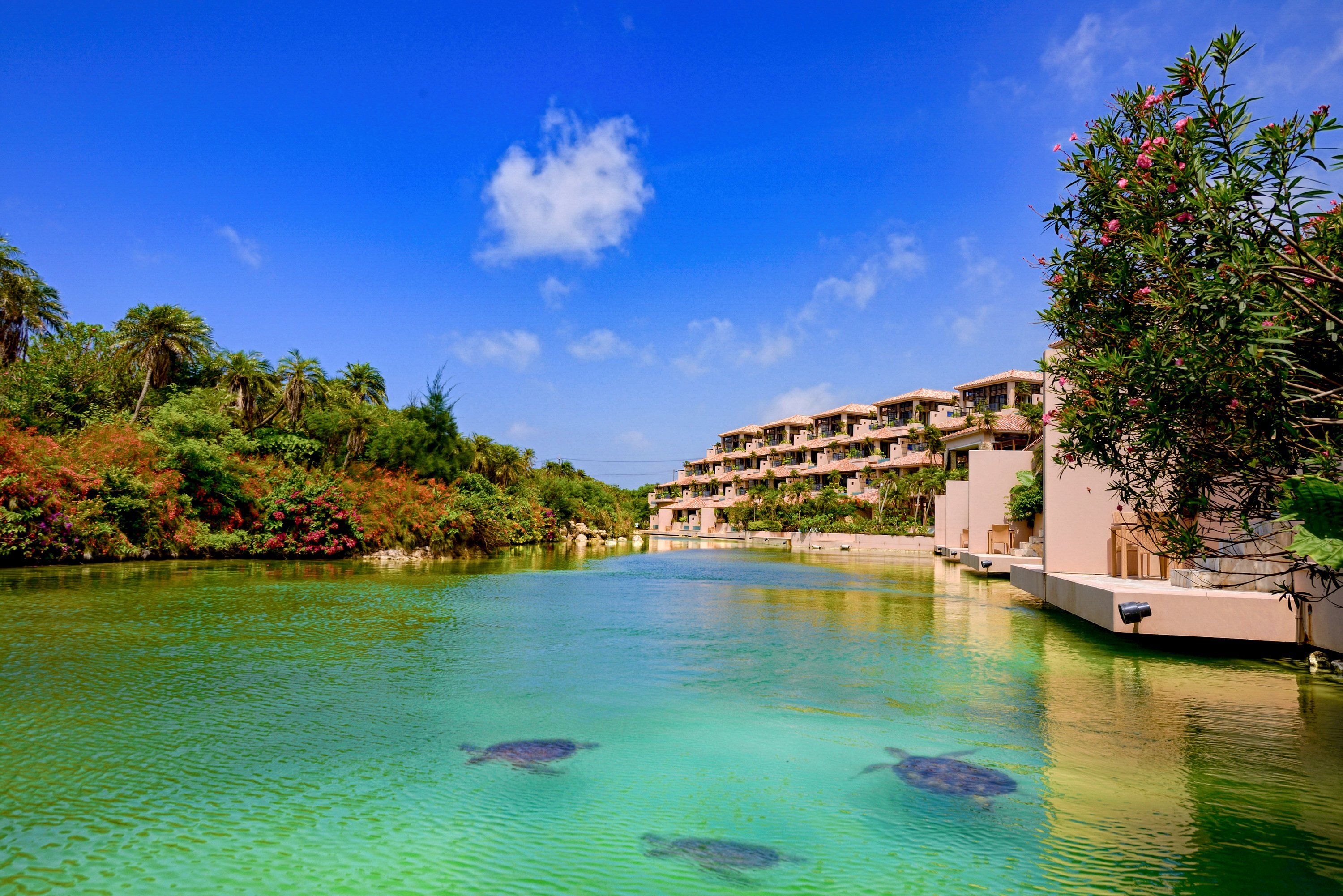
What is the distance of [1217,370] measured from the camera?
5.49 metres

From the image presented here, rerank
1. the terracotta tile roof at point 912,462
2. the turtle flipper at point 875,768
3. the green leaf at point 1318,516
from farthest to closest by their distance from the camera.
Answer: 1. the terracotta tile roof at point 912,462
2. the turtle flipper at point 875,768
3. the green leaf at point 1318,516

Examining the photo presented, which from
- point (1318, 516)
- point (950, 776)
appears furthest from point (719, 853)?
point (1318, 516)

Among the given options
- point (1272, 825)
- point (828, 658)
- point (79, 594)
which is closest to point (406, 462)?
point (79, 594)

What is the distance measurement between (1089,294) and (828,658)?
585 cm

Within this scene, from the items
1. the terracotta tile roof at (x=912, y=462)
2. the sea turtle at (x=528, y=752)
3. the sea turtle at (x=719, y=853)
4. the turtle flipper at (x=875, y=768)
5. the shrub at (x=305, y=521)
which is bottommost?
the sea turtle at (x=719, y=853)

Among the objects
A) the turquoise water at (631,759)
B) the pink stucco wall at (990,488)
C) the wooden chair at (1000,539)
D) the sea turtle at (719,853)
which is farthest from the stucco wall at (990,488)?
the sea turtle at (719,853)

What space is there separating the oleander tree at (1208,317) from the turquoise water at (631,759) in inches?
73.4

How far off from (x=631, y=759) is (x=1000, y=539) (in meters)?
25.0

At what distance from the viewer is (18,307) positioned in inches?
1151

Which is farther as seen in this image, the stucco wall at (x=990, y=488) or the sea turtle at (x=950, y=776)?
the stucco wall at (x=990, y=488)

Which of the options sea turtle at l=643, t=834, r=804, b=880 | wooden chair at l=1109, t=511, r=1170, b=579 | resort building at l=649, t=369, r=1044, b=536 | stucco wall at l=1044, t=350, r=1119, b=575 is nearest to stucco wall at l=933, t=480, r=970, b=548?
resort building at l=649, t=369, r=1044, b=536

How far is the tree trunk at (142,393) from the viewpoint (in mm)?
28797

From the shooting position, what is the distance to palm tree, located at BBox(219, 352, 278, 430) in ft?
112

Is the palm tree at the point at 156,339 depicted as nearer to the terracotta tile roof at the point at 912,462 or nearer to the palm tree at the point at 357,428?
the palm tree at the point at 357,428
